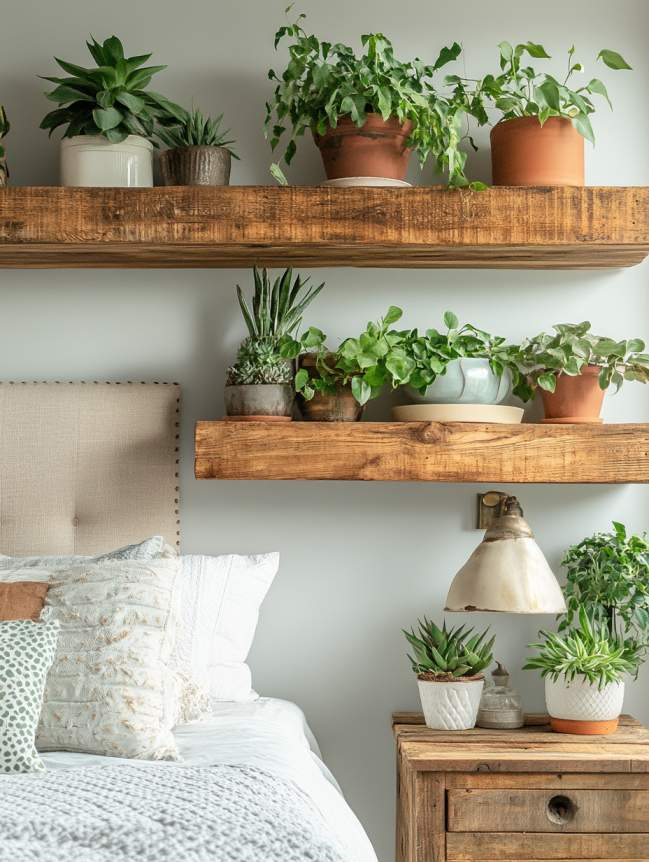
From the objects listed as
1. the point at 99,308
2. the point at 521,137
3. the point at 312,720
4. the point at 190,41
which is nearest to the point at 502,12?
the point at 521,137

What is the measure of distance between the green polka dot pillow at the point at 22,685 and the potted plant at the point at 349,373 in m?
0.84

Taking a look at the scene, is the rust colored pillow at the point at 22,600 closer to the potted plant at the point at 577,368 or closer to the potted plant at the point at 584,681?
the potted plant at the point at 584,681

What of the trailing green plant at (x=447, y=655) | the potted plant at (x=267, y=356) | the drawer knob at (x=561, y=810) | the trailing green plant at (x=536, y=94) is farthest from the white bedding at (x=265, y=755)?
the trailing green plant at (x=536, y=94)

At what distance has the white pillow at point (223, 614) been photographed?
224 centimetres

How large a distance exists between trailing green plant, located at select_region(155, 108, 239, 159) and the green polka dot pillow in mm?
1199

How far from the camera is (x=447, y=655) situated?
2.27 meters

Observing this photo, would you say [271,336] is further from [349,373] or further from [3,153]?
[3,153]

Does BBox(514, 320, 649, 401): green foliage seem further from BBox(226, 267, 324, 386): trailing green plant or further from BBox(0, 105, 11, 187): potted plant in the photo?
BBox(0, 105, 11, 187): potted plant

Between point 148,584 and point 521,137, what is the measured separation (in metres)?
1.34

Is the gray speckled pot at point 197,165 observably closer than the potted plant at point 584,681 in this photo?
No

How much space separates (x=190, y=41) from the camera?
2580 millimetres

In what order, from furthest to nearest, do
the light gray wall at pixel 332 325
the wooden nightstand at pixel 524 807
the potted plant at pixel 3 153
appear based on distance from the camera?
the light gray wall at pixel 332 325 → the potted plant at pixel 3 153 → the wooden nightstand at pixel 524 807

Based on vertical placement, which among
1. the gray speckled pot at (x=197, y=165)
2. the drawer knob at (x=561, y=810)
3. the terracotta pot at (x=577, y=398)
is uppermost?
the gray speckled pot at (x=197, y=165)

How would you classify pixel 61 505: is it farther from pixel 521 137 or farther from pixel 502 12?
pixel 502 12
